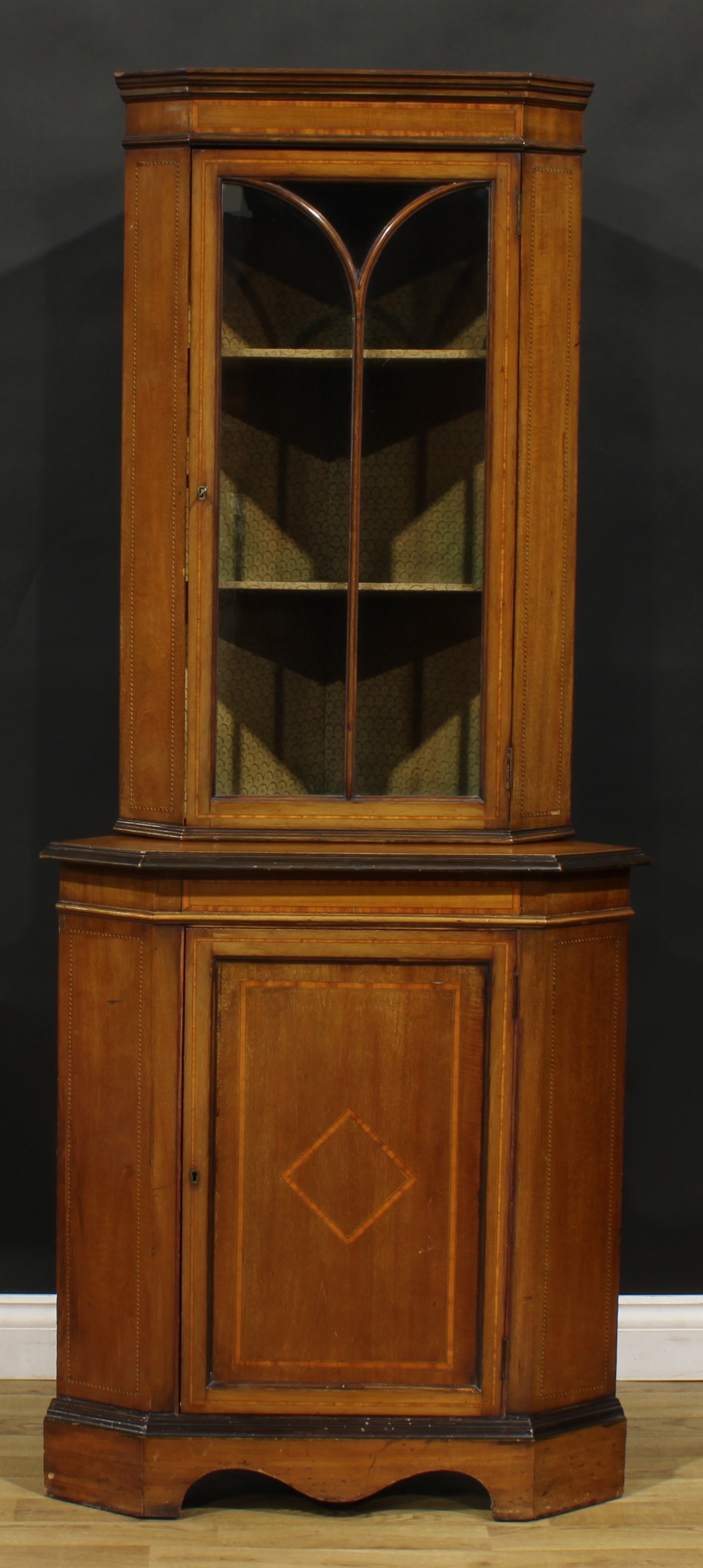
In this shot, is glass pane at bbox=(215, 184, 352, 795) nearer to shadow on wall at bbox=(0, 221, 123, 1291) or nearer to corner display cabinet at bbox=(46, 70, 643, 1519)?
corner display cabinet at bbox=(46, 70, 643, 1519)

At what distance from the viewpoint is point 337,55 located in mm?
2783

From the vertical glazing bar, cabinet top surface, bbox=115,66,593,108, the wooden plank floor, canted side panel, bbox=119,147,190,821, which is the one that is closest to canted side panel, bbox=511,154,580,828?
cabinet top surface, bbox=115,66,593,108

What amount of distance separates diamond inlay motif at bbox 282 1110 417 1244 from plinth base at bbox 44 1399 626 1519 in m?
0.30

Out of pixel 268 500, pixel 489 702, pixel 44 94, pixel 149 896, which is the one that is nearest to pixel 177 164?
pixel 268 500

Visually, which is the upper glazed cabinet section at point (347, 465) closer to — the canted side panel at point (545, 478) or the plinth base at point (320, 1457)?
the canted side panel at point (545, 478)

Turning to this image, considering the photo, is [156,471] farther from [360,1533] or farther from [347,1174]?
[360,1533]

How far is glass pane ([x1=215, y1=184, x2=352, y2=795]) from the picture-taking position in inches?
89.9

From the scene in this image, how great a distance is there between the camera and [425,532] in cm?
236

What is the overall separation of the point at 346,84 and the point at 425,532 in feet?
2.07

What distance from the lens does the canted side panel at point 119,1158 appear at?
7.50 feet

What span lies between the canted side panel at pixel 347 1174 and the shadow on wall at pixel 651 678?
668 millimetres

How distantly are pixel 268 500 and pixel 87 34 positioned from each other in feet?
3.42

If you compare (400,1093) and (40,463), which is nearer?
(400,1093)

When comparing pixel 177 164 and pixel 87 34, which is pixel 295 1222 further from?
pixel 87 34
